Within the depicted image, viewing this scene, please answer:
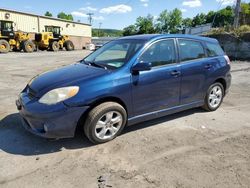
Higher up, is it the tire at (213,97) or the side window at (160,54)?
the side window at (160,54)

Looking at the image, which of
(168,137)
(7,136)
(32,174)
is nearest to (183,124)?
(168,137)

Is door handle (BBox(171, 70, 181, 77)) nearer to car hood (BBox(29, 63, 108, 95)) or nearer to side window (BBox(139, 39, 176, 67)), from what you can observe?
side window (BBox(139, 39, 176, 67))

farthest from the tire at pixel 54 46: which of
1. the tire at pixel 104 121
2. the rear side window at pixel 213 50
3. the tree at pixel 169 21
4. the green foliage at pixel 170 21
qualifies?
the tree at pixel 169 21

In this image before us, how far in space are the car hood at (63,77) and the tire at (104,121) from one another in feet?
1.68

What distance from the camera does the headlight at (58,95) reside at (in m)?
3.50

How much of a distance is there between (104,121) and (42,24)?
3658cm

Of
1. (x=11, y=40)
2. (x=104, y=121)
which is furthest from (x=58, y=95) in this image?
(x=11, y=40)

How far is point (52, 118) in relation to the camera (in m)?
3.44

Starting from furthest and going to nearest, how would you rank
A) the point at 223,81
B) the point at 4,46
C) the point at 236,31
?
1. the point at 4,46
2. the point at 236,31
3. the point at 223,81

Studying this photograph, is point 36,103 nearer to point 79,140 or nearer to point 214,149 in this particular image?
point 79,140

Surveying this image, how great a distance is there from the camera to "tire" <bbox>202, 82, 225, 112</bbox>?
528 cm

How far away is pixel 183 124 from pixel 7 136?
307 centimetres

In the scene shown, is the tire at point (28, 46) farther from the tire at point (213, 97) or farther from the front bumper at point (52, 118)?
the front bumper at point (52, 118)

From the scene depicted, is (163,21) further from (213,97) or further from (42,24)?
(213,97)
